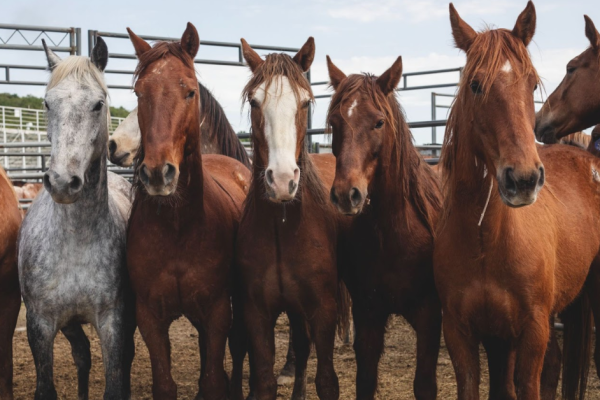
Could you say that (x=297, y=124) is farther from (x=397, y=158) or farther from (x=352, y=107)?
(x=397, y=158)

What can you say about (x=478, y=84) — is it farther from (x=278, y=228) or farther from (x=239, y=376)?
(x=239, y=376)

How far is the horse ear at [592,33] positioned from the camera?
4.79 metres

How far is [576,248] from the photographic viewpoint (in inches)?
151

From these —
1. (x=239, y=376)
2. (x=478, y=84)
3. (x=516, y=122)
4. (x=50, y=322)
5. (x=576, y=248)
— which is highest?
(x=478, y=84)

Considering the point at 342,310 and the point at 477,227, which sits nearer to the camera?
the point at 477,227

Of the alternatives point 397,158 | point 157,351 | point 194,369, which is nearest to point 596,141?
point 397,158

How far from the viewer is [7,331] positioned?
14.3 ft

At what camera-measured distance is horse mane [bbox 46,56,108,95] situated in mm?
3842

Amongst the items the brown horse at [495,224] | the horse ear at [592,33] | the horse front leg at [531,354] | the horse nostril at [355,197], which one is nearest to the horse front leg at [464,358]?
the brown horse at [495,224]

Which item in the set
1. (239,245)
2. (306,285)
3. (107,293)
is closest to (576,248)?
(306,285)

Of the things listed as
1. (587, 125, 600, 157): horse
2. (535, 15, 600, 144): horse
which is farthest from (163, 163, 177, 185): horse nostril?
(587, 125, 600, 157): horse

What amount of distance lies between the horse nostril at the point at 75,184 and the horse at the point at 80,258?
18 centimetres

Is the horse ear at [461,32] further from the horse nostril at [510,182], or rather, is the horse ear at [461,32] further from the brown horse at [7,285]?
the brown horse at [7,285]

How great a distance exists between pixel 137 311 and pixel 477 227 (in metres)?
1.94
